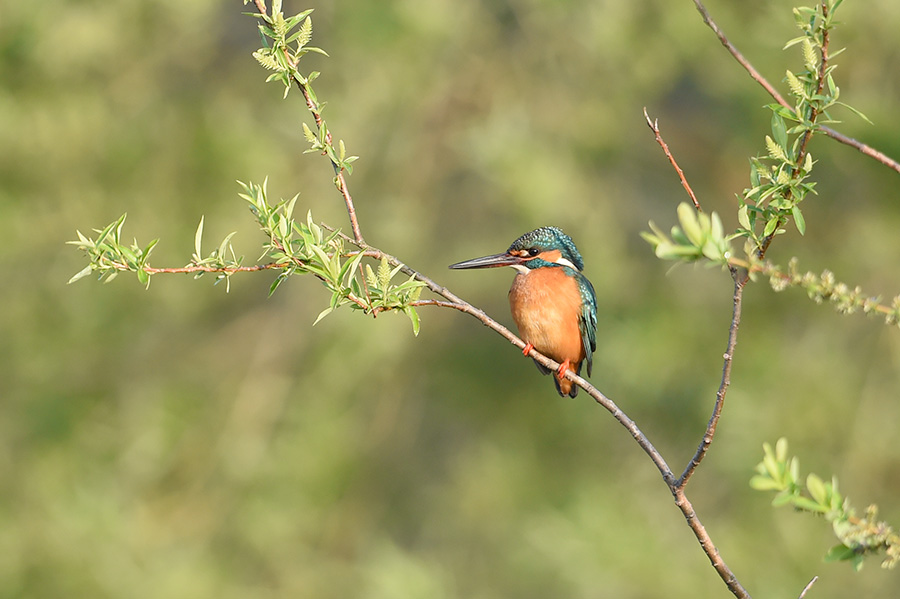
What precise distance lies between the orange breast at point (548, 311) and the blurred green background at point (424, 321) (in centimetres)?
319

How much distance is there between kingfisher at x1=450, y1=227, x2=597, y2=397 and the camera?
3.31 meters

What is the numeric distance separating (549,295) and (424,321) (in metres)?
4.37

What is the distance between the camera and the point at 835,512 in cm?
122

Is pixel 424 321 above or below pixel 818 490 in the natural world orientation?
above

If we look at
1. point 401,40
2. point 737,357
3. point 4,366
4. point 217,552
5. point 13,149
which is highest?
point 401,40

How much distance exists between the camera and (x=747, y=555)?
21.8 ft

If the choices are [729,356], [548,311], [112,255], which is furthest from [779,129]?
[548,311]

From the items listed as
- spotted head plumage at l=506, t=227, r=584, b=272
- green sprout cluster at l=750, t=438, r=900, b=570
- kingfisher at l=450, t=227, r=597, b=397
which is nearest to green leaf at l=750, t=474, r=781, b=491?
green sprout cluster at l=750, t=438, r=900, b=570

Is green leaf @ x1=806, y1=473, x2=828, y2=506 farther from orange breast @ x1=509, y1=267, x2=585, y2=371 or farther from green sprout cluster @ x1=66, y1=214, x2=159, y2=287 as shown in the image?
orange breast @ x1=509, y1=267, x2=585, y2=371

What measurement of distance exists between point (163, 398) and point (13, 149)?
1958 millimetres

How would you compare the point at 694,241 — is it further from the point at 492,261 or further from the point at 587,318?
the point at 587,318

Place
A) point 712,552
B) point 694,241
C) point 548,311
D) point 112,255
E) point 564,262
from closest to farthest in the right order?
point 694,241
point 712,552
point 112,255
point 548,311
point 564,262

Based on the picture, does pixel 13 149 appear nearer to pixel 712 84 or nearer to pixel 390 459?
pixel 390 459

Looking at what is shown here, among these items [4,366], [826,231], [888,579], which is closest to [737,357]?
[826,231]
